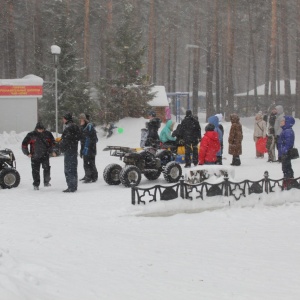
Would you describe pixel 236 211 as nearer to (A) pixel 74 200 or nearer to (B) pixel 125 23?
(A) pixel 74 200

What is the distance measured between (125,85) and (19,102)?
508 cm

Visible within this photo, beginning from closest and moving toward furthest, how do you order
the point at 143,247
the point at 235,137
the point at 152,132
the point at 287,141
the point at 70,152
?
the point at 143,247
the point at 70,152
the point at 287,141
the point at 152,132
the point at 235,137

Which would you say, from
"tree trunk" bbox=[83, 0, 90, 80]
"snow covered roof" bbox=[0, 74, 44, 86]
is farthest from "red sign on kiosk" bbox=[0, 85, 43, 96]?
"tree trunk" bbox=[83, 0, 90, 80]

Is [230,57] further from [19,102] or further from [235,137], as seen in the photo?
[235,137]

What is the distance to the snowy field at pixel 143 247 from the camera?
563cm

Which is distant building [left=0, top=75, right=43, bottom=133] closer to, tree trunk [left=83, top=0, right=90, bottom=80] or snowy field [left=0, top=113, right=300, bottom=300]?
tree trunk [left=83, top=0, right=90, bottom=80]

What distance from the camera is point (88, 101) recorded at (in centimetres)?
2547

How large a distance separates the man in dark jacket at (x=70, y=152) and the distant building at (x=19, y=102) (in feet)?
42.0

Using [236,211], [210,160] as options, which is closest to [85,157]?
[210,160]

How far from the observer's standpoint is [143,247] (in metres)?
7.26

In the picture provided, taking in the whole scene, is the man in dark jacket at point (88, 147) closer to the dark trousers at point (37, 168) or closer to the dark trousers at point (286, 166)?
the dark trousers at point (37, 168)

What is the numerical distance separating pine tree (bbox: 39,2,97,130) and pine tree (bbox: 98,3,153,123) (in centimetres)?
90

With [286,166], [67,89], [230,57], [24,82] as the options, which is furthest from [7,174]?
[230,57]

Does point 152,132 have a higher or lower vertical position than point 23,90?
lower
